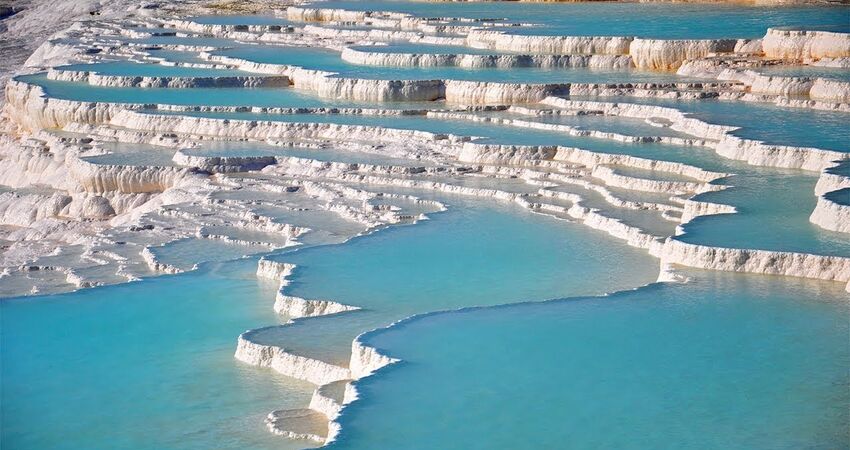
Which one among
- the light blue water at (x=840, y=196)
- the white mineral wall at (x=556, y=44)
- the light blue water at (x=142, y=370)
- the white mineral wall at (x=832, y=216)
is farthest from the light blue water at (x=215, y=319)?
the white mineral wall at (x=556, y=44)

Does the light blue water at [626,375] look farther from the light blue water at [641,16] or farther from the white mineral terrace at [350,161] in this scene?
the light blue water at [641,16]

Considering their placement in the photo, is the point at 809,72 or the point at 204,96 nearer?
the point at 809,72

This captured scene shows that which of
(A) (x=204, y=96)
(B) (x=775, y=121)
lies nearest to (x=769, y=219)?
(B) (x=775, y=121)

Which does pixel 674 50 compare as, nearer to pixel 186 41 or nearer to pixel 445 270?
pixel 445 270

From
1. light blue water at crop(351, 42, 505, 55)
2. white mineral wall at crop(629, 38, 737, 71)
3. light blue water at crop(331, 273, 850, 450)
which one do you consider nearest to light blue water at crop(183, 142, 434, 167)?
white mineral wall at crop(629, 38, 737, 71)

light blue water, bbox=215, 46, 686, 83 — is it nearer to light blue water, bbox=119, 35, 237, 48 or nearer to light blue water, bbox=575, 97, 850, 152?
light blue water, bbox=575, 97, 850, 152

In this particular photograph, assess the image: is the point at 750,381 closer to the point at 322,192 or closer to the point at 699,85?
the point at 322,192
